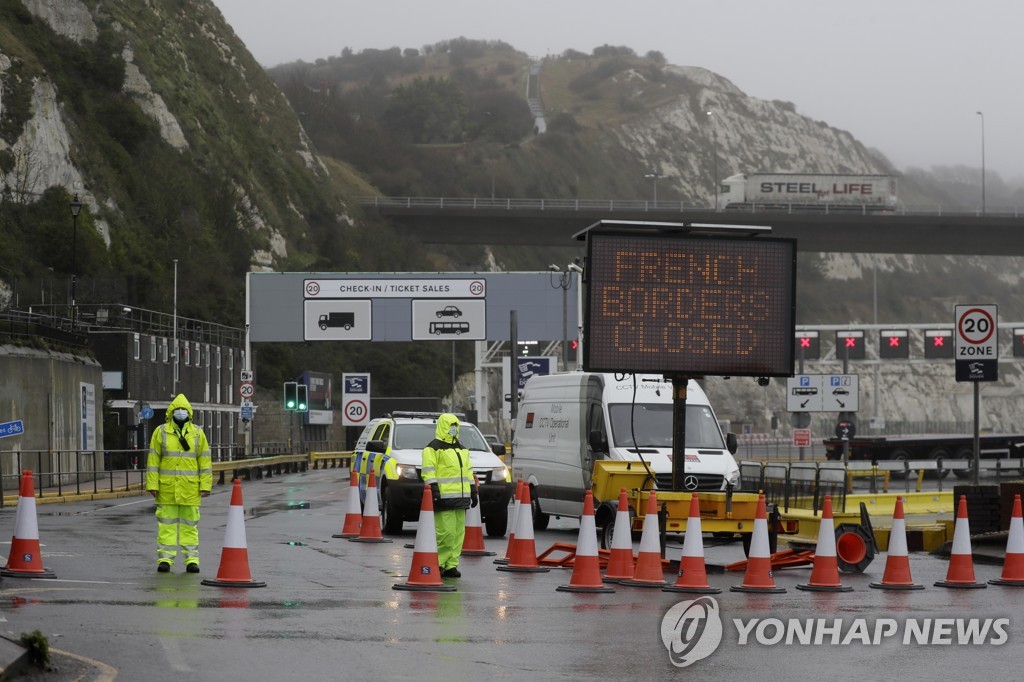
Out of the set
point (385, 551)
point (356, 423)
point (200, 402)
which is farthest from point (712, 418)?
point (200, 402)

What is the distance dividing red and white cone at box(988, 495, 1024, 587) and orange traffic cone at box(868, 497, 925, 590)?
924 millimetres

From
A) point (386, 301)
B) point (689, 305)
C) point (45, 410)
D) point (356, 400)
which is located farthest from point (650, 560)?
point (386, 301)

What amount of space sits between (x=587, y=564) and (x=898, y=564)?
3.06 m

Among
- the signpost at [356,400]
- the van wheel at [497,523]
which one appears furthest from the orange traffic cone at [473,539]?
the signpost at [356,400]

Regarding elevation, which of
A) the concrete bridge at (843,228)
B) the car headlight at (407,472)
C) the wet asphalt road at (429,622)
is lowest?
the wet asphalt road at (429,622)

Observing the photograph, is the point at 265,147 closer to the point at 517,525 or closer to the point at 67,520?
the point at 67,520

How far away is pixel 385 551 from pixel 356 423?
104 feet

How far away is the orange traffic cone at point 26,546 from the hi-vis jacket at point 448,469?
143 inches

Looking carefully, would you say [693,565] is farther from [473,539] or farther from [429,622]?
[473,539]

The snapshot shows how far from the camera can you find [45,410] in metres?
43.0

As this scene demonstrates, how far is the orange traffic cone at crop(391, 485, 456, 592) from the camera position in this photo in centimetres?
1477

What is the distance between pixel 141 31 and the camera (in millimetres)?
92125

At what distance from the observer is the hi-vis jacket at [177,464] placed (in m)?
16.2

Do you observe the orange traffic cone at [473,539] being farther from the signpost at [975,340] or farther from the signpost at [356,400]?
the signpost at [356,400]
